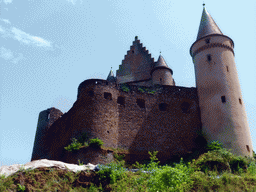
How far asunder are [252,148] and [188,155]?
522cm

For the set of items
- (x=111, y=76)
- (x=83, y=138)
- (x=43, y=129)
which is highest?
(x=111, y=76)

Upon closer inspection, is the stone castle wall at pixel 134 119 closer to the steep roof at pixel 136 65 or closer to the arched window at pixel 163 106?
the arched window at pixel 163 106

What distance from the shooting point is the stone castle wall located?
25.9 m

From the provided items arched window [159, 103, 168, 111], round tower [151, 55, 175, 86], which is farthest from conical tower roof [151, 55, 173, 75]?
arched window [159, 103, 168, 111]

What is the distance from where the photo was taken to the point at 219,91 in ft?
92.4

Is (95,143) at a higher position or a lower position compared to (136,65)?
lower

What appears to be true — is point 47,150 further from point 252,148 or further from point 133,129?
point 252,148

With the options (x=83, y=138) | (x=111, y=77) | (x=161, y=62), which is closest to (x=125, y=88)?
(x=83, y=138)

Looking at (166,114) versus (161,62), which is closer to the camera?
(166,114)

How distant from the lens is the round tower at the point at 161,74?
111 ft

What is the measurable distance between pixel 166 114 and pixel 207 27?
9.63 m

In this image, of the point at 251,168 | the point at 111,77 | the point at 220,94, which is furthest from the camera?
the point at 111,77

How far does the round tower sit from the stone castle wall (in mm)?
4035

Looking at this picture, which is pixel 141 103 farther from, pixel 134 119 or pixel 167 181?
pixel 167 181
